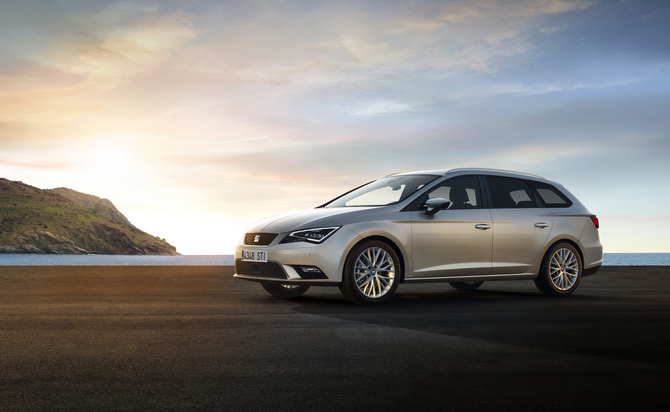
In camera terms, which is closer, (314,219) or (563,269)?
(314,219)

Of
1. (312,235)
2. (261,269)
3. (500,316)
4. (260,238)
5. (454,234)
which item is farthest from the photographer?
(454,234)

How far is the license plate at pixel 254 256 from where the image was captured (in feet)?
28.0

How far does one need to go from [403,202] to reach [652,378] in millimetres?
4984

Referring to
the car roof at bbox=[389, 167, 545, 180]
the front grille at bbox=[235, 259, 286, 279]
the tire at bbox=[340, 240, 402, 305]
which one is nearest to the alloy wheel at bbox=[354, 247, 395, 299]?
the tire at bbox=[340, 240, 402, 305]

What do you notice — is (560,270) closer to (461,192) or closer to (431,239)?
(461,192)

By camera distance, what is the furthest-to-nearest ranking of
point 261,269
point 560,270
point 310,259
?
point 560,270, point 261,269, point 310,259

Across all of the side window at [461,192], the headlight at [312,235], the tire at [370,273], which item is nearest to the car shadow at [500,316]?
the tire at [370,273]

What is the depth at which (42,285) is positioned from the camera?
38.0 feet

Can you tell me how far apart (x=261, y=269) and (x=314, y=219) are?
3.53 feet

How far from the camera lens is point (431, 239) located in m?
8.88

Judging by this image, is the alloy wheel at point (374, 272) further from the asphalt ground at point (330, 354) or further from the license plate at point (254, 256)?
the license plate at point (254, 256)

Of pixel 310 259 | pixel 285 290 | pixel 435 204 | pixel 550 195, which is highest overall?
pixel 550 195

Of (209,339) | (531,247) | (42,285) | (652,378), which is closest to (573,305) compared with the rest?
(531,247)

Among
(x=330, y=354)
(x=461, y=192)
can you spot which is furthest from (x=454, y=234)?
(x=330, y=354)
